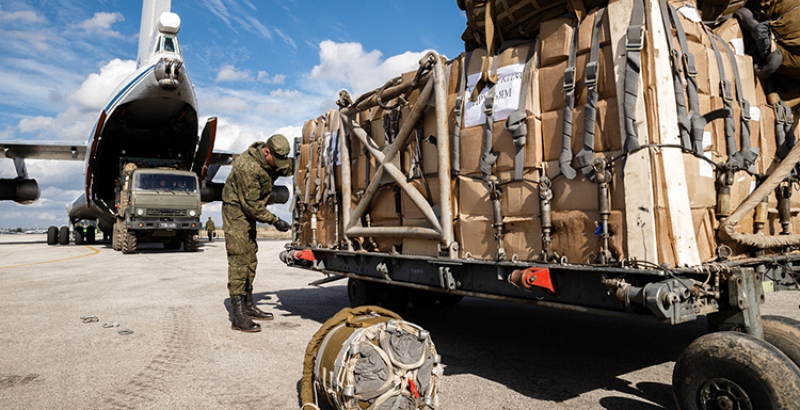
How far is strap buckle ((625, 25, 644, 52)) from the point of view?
3166mm

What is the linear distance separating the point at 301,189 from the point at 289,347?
2718 mm

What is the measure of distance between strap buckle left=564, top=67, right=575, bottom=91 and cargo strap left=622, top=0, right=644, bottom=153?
1.25 feet

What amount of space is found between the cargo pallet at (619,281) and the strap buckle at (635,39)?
95 centimetres

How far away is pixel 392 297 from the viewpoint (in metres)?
6.55

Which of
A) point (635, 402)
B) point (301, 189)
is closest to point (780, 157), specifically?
point (635, 402)

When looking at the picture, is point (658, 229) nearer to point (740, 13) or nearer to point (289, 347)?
point (740, 13)

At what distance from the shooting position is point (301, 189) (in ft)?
23.4

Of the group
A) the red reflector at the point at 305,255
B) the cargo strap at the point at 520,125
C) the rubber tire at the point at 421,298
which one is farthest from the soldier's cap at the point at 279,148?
the cargo strap at the point at 520,125

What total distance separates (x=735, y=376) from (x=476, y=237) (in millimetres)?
2046

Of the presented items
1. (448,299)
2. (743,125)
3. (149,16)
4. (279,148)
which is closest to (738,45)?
(743,125)

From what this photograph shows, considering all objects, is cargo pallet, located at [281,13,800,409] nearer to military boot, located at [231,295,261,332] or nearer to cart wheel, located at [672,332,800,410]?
cart wheel, located at [672,332,800,410]

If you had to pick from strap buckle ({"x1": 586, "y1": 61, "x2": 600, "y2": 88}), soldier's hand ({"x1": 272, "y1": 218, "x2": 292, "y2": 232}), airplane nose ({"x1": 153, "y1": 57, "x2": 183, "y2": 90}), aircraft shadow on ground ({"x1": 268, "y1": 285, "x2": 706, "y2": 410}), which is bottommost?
aircraft shadow on ground ({"x1": 268, "y1": 285, "x2": 706, "y2": 410})

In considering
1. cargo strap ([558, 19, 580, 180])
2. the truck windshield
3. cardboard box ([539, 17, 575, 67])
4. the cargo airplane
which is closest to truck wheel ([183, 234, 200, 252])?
the truck windshield

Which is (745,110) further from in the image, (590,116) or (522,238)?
(522,238)
